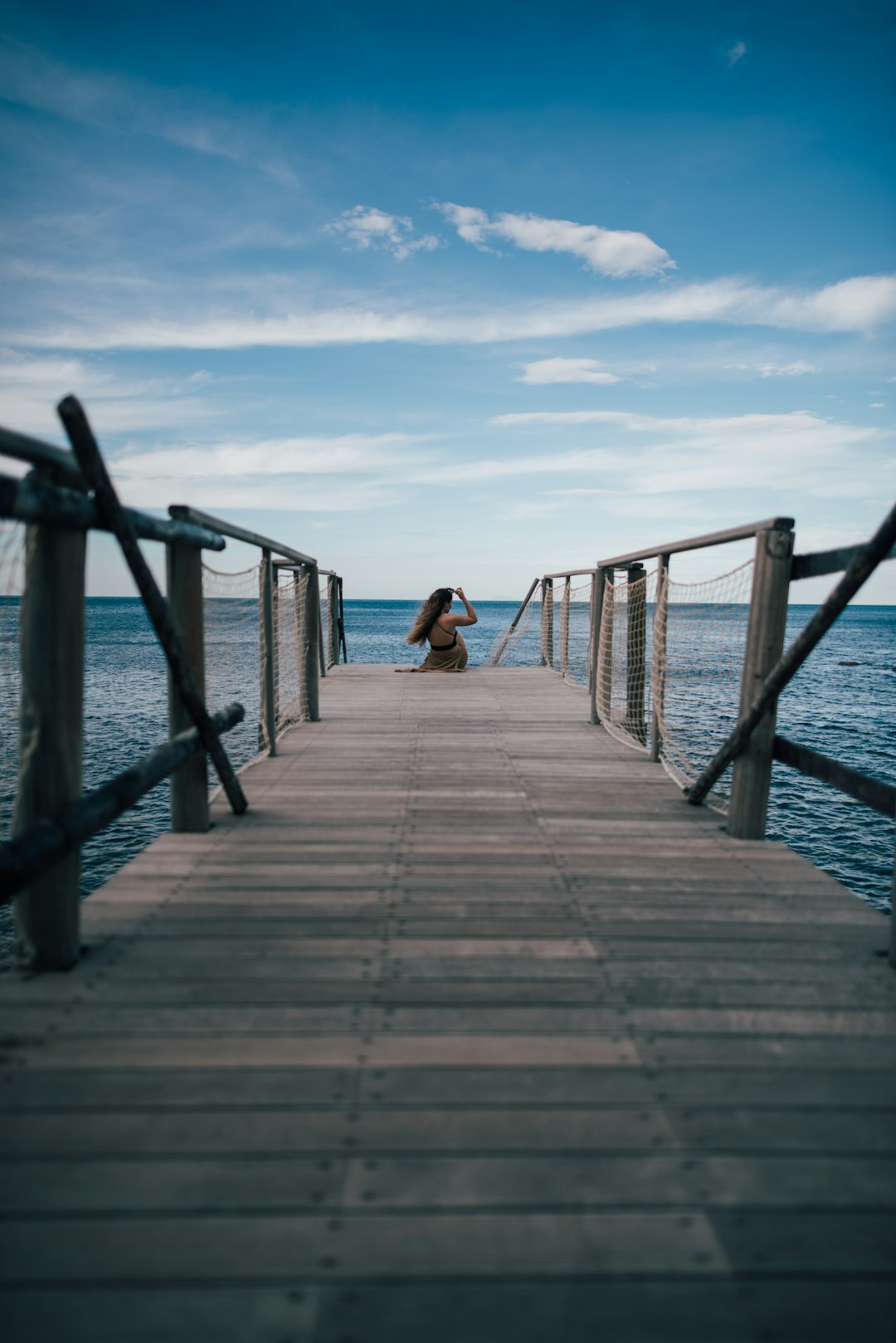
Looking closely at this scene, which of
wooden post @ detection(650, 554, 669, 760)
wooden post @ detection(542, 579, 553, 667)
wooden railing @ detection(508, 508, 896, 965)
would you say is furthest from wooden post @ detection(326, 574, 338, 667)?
wooden railing @ detection(508, 508, 896, 965)

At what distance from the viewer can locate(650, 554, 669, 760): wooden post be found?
4.59 m

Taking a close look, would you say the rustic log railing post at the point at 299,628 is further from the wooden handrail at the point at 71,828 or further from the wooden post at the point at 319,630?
the wooden handrail at the point at 71,828

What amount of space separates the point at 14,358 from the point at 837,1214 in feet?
146

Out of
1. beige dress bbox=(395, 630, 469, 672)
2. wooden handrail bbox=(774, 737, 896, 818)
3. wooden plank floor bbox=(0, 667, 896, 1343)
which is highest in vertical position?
wooden handrail bbox=(774, 737, 896, 818)

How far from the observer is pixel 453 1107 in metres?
1.57

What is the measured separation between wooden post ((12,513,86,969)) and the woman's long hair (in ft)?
23.9

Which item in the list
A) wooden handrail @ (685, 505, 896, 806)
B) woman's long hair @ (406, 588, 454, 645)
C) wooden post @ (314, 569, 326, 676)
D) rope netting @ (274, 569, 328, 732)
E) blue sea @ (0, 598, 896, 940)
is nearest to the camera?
wooden handrail @ (685, 505, 896, 806)

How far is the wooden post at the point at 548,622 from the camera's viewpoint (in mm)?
10144

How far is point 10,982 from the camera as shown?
6.82ft

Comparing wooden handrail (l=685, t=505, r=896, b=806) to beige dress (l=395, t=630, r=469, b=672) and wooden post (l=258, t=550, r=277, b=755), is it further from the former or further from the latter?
beige dress (l=395, t=630, r=469, b=672)

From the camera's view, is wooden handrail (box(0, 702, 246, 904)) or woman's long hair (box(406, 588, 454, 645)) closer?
wooden handrail (box(0, 702, 246, 904))

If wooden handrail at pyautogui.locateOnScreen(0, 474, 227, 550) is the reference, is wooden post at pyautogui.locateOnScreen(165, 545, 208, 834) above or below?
below

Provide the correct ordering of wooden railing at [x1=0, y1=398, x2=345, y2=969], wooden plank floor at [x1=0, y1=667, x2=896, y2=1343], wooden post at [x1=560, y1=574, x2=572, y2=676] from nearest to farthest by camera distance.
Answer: wooden plank floor at [x1=0, y1=667, x2=896, y2=1343] → wooden railing at [x1=0, y1=398, x2=345, y2=969] → wooden post at [x1=560, y1=574, x2=572, y2=676]

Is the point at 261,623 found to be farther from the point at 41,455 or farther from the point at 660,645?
the point at 41,455
